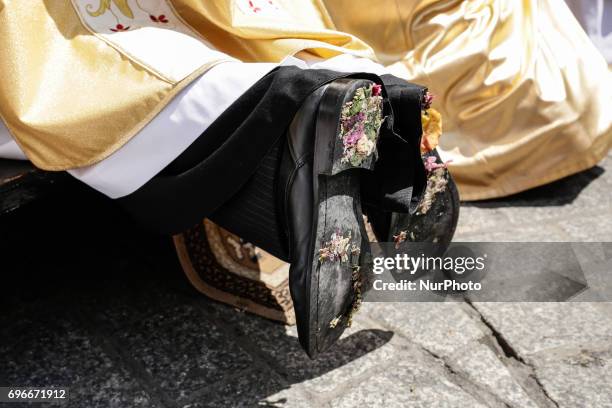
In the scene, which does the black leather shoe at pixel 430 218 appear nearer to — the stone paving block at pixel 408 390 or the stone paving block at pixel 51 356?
the stone paving block at pixel 408 390

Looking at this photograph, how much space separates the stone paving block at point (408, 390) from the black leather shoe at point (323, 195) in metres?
0.20

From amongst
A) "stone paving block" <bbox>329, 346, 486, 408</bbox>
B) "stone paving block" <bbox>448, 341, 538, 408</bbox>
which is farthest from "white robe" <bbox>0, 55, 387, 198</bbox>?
"stone paving block" <bbox>448, 341, 538, 408</bbox>

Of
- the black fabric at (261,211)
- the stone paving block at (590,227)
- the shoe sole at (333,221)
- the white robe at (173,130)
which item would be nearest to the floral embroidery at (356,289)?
the shoe sole at (333,221)

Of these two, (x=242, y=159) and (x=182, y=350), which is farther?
(x=182, y=350)

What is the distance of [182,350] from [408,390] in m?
0.53

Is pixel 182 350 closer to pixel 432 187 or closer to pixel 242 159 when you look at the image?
pixel 242 159

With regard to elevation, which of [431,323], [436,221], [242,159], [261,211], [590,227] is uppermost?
[242,159]

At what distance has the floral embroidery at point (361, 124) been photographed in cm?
154

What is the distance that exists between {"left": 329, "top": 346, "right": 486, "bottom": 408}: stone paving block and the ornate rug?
0.33m

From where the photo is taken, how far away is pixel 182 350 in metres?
1.92

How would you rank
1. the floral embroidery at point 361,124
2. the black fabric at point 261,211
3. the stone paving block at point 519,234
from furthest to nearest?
the stone paving block at point 519,234
the black fabric at point 261,211
the floral embroidery at point 361,124

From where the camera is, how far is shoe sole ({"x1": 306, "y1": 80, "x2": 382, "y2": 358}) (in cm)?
155

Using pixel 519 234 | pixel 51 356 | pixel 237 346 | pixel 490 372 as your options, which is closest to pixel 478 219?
pixel 519 234

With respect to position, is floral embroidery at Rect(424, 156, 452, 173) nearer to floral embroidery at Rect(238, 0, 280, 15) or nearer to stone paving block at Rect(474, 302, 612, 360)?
stone paving block at Rect(474, 302, 612, 360)
